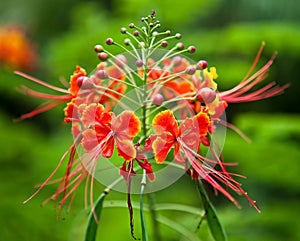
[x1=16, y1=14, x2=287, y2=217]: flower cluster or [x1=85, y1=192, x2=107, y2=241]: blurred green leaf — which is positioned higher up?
[x1=16, y1=14, x2=287, y2=217]: flower cluster

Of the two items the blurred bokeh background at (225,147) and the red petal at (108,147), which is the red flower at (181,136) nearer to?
the red petal at (108,147)

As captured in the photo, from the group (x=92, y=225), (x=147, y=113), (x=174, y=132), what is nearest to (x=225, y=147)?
(x=147, y=113)

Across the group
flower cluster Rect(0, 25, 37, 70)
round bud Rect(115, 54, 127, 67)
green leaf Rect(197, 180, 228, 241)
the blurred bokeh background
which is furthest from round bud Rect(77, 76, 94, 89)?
flower cluster Rect(0, 25, 37, 70)

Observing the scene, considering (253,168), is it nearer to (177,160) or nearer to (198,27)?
(177,160)

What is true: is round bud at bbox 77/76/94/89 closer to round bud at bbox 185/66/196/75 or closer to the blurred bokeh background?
round bud at bbox 185/66/196/75

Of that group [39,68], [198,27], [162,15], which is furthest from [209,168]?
[198,27]

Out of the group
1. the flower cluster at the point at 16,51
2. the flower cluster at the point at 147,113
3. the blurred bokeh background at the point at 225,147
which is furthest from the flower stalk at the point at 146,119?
the flower cluster at the point at 16,51

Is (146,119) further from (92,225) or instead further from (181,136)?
(92,225)
